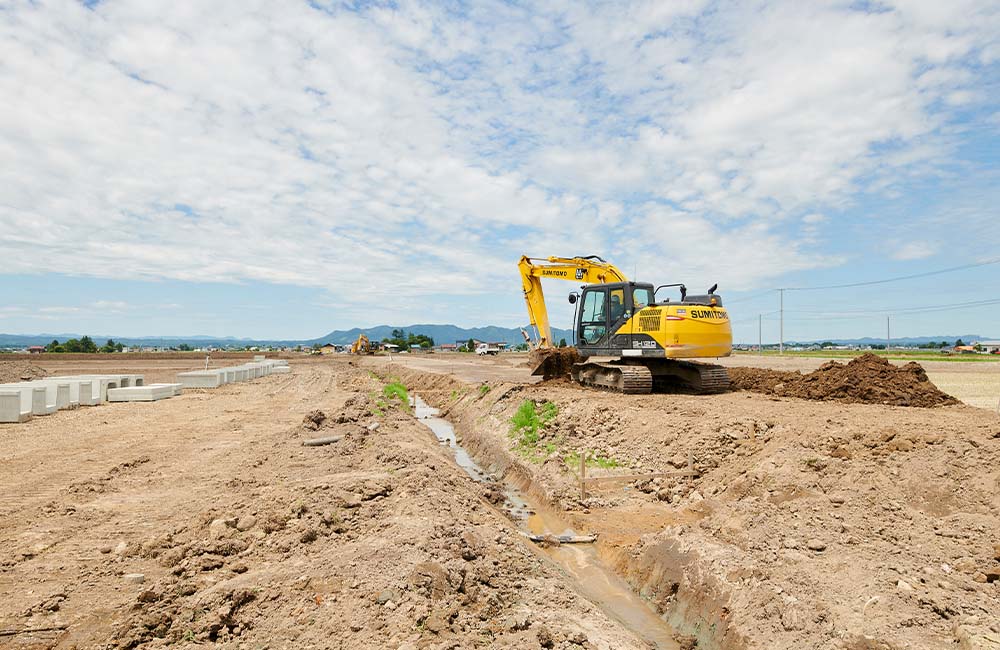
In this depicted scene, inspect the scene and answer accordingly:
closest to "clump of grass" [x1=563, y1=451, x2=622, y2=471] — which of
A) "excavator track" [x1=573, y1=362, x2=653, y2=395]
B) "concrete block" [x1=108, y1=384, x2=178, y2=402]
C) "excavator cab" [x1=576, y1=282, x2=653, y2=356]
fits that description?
"excavator track" [x1=573, y1=362, x2=653, y2=395]

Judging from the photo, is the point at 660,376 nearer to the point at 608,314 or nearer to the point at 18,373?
the point at 608,314

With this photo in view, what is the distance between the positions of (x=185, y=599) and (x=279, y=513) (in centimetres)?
183

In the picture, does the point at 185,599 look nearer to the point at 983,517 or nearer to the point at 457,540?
the point at 457,540

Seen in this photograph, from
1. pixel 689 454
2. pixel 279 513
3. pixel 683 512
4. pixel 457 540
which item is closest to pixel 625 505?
pixel 683 512

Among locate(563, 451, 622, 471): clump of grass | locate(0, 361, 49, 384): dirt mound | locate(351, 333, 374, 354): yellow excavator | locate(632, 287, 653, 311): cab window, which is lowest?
locate(563, 451, 622, 471): clump of grass

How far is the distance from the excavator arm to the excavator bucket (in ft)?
1.02

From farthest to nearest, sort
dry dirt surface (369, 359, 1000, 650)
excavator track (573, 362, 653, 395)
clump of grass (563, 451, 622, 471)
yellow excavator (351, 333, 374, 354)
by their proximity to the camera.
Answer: yellow excavator (351, 333, 374, 354)
excavator track (573, 362, 653, 395)
clump of grass (563, 451, 622, 471)
dry dirt surface (369, 359, 1000, 650)

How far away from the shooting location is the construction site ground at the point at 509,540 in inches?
196

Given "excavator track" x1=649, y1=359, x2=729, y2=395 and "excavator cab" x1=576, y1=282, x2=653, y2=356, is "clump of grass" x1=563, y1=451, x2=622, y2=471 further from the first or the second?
"excavator track" x1=649, y1=359, x2=729, y2=395

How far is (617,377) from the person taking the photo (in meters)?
18.1

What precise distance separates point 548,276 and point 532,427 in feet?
24.7

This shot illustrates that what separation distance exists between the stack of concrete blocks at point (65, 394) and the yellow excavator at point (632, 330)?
14.6 metres

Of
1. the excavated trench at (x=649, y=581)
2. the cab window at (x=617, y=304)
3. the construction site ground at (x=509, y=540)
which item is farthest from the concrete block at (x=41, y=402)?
the cab window at (x=617, y=304)

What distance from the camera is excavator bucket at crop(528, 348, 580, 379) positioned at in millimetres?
22016
